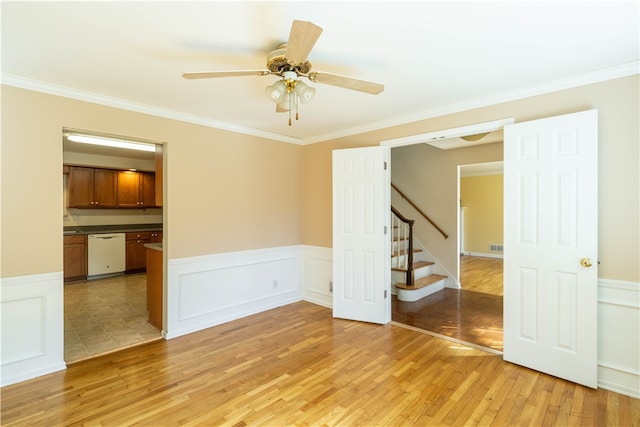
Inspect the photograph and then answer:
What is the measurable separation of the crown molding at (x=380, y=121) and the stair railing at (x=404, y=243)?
1730 millimetres

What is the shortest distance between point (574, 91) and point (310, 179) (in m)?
3.10

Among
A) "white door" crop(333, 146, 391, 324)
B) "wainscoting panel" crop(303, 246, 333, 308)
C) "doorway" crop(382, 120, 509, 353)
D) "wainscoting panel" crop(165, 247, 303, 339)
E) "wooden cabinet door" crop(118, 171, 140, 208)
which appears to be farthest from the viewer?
"wooden cabinet door" crop(118, 171, 140, 208)

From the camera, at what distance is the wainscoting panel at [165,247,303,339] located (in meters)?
3.32

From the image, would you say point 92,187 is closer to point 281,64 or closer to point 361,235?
point 361,235

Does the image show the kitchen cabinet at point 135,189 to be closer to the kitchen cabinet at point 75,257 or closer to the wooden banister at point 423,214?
the kitchen cabinet at point 75,257

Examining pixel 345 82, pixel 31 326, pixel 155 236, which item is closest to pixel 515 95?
pixel 345 82

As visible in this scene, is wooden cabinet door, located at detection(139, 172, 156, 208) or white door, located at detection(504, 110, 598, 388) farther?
wooden cabinet door, located at detection(139, 172, 156, 208)

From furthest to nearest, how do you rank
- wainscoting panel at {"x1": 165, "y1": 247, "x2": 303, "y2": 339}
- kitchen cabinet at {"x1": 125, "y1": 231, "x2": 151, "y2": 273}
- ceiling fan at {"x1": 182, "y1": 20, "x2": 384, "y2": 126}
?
kitchen cabinet at {"x1": 125, "y1": 231, "x2": 151, "y2": 273} < wainscoting panel at {"x1": 165, "y1": 247, "x2": 303, "y2": 339} < ceiling fan at {"x1": 182, "y1": 20, "x2": 384, "y2": 126}

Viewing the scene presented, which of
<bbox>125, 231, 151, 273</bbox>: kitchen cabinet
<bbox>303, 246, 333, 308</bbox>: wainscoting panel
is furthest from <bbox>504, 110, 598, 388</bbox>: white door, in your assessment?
<bbox>125, 231, 151, 273</bbox>: kitchen cabinet

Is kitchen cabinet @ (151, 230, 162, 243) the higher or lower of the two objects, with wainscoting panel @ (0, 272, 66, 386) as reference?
higher

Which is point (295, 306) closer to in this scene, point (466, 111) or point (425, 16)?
point (466, 111)

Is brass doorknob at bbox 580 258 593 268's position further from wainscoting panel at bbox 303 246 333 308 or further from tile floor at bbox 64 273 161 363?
tile floor at bbox 64 273 161 363

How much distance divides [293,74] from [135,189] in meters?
6.13

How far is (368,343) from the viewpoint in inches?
122
